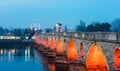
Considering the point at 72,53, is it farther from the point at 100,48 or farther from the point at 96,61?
the point at 100,48

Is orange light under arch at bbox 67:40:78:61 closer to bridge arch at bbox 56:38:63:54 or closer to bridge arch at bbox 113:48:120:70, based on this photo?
bridge arch at bbox 56:38:63:54

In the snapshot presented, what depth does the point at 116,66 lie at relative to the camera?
20.9 metres

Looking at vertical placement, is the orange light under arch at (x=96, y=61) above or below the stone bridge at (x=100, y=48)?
below

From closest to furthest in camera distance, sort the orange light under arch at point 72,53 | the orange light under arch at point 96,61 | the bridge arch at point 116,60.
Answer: the bridge arch at point 116,60, the orange light under arch at point 96,61, the orange light under arch at point 72,53

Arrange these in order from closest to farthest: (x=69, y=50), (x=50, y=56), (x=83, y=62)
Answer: (x=83, y=62) < (x=69, y=50) < (x=50, y=56)

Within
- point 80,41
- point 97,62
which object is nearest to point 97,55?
point 97,62

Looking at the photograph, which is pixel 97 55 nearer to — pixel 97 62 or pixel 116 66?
pixel 97 62

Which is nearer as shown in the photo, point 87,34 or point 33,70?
point 87,34

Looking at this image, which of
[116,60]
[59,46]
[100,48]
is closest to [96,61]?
[100,48]

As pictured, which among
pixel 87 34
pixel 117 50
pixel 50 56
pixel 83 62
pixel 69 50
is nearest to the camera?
pixel 117 50

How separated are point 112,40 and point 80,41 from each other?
37.7ft

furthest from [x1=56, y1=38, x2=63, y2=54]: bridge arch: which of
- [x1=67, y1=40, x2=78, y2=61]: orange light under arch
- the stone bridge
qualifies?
the stone bridge

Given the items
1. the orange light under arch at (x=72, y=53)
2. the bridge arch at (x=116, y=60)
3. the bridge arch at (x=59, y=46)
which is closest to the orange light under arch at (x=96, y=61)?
the bridge arch at (x=116, y=60)

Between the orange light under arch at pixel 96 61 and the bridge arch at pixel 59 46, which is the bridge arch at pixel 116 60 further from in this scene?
the bridge arch at pixel 59 46
